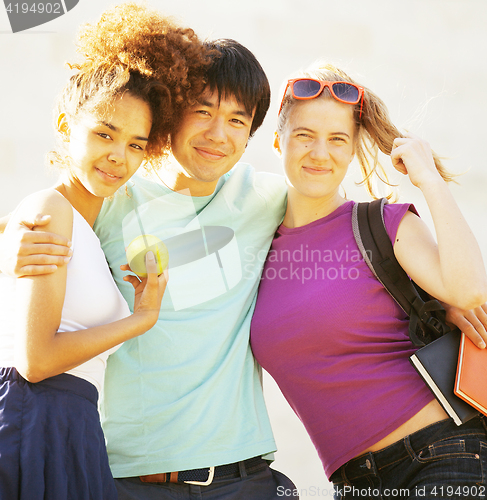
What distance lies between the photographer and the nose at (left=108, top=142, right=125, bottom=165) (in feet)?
6.63

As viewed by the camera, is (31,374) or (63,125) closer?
(31,374)

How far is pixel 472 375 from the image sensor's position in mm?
2064

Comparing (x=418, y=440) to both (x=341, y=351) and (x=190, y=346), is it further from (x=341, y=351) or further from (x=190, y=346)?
(x=190, y=346)

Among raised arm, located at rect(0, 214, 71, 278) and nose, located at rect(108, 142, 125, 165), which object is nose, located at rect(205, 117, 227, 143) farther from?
raised arm, located at rect(0, 214, 71, 278)

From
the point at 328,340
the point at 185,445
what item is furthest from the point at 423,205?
the point at 185,445

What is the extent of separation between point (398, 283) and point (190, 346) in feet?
2.89

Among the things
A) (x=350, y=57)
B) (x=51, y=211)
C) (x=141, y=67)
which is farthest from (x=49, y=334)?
(x=350, y=57)

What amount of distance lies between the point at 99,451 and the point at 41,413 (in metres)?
0.24

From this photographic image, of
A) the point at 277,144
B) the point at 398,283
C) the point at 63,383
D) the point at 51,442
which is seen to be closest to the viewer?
the point at 51,442

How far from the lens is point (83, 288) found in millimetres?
1892

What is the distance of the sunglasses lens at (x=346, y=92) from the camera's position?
255 centimetres

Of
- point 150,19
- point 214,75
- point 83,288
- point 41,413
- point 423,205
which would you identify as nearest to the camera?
point 41,413

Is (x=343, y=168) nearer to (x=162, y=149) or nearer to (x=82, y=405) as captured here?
(x=162, y=149)

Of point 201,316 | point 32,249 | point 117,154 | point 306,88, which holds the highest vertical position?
point 306,88
